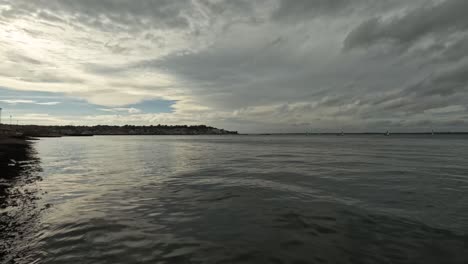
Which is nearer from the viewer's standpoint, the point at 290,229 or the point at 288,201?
the point at 290,229

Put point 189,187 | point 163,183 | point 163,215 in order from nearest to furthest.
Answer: point 163,215 → point 189,187 → point 163,183

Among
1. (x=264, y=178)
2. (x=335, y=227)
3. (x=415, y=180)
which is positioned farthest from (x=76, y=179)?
(x=415, y=180)

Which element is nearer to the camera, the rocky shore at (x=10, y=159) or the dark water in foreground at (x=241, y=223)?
the dark water in foreground at (x=241, y=223)

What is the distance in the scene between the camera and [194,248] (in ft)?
28.4

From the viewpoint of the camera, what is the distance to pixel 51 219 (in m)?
11.4

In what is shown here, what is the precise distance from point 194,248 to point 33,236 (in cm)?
642

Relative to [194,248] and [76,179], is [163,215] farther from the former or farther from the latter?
[76,179]

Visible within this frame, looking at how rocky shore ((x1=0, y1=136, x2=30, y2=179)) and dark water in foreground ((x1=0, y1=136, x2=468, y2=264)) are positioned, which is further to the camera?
rocky shore ((x1=0, y1=136, x2=30, y2=179))

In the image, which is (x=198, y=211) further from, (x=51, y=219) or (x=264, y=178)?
(x=264, y=178)

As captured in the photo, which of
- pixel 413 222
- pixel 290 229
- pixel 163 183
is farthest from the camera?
pixel 163 183

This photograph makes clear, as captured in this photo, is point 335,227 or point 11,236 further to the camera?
point 335,227

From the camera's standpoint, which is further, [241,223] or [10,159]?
[10,159]

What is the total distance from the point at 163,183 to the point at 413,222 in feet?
57.1

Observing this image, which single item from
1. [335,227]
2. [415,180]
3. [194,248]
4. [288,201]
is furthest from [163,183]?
[415,180]
